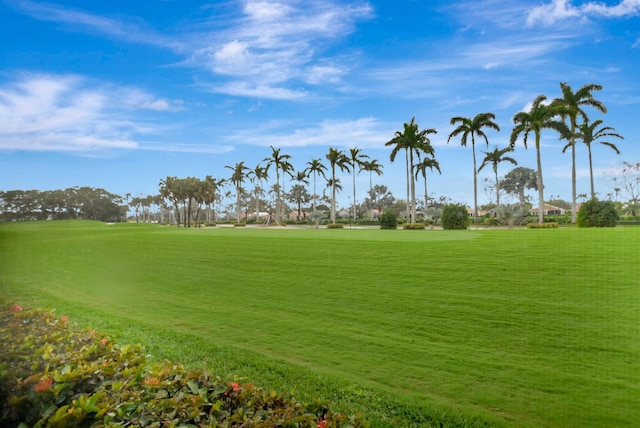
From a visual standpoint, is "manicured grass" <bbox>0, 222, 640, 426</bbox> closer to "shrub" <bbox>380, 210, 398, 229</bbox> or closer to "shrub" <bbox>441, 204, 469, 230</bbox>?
"shrub" <bbox>441, 204, 469, 230</bbox>

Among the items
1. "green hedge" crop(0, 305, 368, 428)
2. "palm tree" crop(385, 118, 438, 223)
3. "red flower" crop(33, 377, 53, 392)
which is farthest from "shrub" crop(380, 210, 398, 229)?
"red flower" crop(33, 377, 53, 392)

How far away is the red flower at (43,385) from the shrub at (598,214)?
57.5ft

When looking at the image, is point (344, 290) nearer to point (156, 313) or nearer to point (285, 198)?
point (156, 313)

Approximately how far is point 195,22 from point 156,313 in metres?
2.19

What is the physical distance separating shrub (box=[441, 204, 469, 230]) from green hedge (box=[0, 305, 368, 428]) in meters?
20.1

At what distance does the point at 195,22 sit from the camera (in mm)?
2320

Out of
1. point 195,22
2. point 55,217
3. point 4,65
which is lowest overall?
point 55,217

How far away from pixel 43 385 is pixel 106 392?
217mm

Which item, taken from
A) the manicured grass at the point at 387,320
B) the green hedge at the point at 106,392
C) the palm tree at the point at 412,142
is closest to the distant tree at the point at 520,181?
the palm tree at the point at 412,142

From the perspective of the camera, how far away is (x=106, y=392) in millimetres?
1373

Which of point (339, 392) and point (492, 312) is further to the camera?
point (492, 312)

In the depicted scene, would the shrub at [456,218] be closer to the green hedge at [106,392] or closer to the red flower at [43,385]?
the green hedge at [106,392]

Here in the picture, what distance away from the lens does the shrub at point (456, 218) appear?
66.7 ft

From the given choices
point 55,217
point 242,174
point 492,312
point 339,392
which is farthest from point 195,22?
point 242,174
